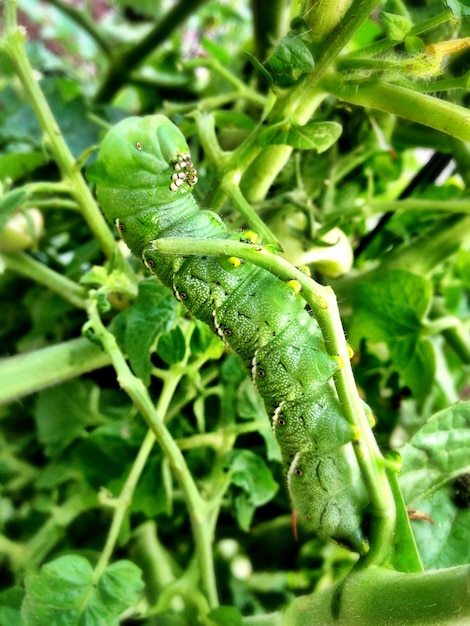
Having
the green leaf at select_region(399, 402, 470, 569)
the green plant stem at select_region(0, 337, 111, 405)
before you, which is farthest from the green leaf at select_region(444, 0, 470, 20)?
the green plant stem at select_region(0, 337, 111, 405)

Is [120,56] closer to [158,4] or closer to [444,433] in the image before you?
[158,4]

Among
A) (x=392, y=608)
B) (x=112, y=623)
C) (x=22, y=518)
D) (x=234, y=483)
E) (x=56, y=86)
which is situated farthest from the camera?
(x=56, y=86)

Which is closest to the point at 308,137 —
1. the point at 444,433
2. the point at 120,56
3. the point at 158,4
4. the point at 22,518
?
the point at 444,433

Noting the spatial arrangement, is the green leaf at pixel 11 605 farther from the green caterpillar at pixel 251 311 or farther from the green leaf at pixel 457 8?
the green leaf at pixel 457 8

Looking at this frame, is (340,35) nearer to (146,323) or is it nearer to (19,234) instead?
(146,323)

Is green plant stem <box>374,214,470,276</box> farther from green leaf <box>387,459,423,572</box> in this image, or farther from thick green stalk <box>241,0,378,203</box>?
green leaf <box>387,459,423,572</box>

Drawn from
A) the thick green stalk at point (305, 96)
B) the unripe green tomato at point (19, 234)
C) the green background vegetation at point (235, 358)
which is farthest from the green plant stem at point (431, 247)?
the unripe green tomato at point (19, 234)

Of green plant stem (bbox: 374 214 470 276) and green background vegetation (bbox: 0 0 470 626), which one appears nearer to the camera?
green background vegetation (bbox: 0 0 470 626)
